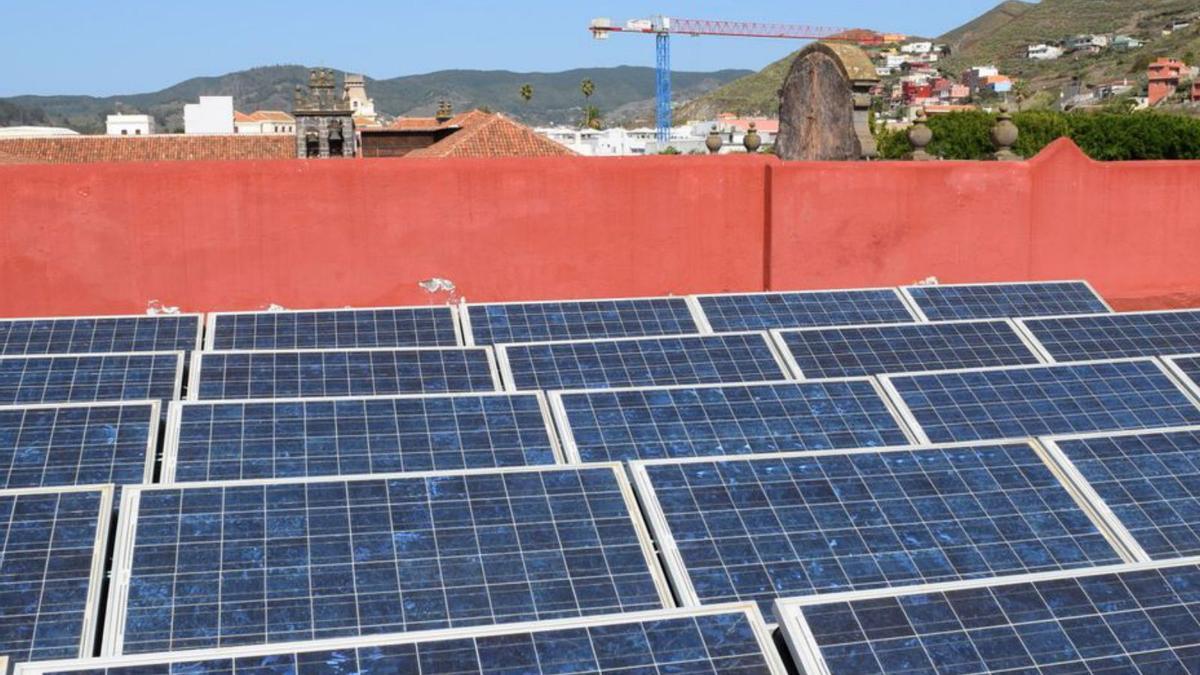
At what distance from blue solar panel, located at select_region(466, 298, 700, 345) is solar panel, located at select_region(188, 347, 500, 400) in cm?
98

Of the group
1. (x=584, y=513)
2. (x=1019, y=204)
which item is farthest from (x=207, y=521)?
(x=1019, y=204)

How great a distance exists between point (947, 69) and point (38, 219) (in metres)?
157

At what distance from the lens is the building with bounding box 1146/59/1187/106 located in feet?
267

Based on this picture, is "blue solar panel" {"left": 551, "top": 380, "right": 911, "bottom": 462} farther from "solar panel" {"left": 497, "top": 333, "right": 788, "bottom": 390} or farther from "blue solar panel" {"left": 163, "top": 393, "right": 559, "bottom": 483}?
"solar panel" {"left": 497, "top": 333, "right": 788, "bottom": 390}

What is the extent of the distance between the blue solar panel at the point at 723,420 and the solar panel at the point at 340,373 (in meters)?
1.39

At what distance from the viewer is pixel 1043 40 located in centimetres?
13850

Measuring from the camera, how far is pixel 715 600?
574cm

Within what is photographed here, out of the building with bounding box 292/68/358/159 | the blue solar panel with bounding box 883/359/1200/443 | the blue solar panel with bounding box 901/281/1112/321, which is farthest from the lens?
the building with bounding box 292/68/358/159

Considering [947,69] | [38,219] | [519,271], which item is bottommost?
[947,69]

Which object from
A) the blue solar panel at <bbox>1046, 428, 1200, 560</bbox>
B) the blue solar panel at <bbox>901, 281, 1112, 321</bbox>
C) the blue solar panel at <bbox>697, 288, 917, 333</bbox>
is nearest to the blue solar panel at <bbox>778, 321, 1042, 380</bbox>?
the blue solar panel at <bbox>697, 288, 917, 333</bbox>

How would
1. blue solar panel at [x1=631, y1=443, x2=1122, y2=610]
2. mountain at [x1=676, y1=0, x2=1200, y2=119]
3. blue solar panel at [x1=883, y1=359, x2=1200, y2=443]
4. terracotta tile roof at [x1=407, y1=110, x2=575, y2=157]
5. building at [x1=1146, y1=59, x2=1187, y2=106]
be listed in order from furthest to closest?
mountain at [x1=676, y1=0, x2=1200, y2=119] → building at [x1=1146, y1=59, x2=1187, y2=106] → terracotta tile roof at [x1=407, y1=110, x2=575, y2=157] → blue solar panel at [x1=883, y1=359, x2=1200, y2=443] → blue solar panel at [x1=631, y1=443, x2=1122, y2=610]

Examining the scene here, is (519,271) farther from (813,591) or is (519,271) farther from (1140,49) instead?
(1140,49)

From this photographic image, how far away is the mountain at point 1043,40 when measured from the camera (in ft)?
348

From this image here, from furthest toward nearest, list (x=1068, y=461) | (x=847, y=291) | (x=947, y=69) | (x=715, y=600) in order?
(x=947, y=69) → (x=847, y=291) → (x=1068, y=461) → (x=715, y=600)
